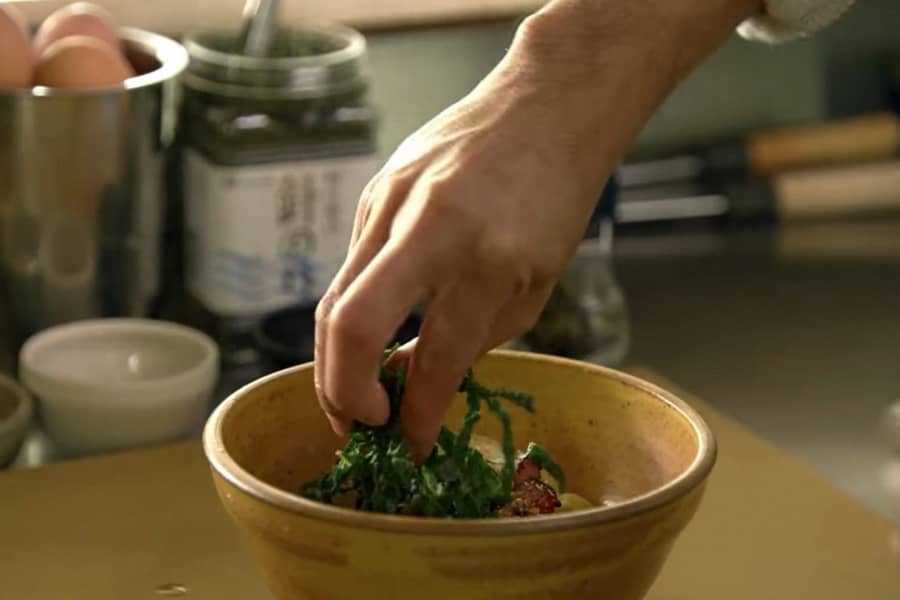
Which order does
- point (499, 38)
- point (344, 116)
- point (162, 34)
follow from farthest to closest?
point (499, 38), point (162, 34), point (344, 116)

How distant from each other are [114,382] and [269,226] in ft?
0.54

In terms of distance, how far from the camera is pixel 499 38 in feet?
4.54

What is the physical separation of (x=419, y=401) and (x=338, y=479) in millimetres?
87

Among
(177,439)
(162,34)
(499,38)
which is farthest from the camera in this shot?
(499,38)

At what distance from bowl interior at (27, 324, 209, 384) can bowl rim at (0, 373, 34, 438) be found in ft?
0.10

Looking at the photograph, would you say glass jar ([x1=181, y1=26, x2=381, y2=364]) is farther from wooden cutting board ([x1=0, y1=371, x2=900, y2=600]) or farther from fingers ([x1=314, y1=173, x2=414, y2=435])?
Answer: fingers ([x1=314, y1=173, x2=414, y2=435])

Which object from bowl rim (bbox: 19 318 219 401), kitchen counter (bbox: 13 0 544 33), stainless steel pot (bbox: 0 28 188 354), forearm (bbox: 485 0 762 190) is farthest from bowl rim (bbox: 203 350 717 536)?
kitchen counter (bbox: 13 0 544 33)

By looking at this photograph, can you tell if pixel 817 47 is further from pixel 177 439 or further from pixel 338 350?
pixel 338 350

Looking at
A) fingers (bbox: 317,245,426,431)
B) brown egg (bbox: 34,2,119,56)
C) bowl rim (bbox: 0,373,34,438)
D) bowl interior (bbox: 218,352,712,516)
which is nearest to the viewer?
fingers (bbox: 317,245,426,431)

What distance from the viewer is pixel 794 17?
78 centimetres

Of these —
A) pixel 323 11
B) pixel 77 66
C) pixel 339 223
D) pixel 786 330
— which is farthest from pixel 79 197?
pixel 786 330

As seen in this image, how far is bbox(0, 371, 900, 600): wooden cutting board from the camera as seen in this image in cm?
85

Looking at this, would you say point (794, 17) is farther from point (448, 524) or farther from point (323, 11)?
point (323, 11)

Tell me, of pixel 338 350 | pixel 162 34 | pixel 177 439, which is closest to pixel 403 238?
pixel 338 350
